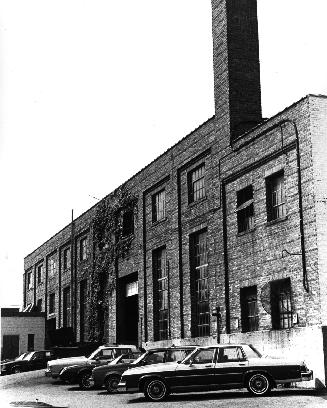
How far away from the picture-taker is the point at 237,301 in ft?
80.3

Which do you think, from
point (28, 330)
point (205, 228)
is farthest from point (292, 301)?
point (28, 330)

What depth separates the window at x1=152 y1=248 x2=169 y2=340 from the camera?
30891mm

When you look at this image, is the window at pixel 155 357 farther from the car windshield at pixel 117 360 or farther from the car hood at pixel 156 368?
the car windshield at pixel 117 360

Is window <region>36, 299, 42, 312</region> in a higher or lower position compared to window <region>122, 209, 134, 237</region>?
lower

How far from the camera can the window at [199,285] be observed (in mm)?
27414

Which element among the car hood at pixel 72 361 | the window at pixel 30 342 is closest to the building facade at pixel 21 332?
the window at pixel 30 342

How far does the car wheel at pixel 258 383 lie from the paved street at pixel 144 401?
0.26 m

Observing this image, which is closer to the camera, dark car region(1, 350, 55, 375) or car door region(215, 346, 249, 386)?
car door region(215, 346, 249, 386)

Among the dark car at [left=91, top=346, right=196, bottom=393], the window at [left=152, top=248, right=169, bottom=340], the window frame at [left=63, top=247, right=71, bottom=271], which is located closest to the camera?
the dark car at [left=91, top=346, right=196, bottom=393]

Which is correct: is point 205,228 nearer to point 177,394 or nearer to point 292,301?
point 292,301

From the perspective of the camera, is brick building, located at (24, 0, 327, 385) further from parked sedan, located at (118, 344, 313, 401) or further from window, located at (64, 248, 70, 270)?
window, located at (64, 248, 70, 270)

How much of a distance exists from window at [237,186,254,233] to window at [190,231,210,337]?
326 cm

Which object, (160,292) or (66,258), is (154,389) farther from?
(66,258)

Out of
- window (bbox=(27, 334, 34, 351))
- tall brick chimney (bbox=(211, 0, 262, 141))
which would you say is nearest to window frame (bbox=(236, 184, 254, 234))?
tall brick chimney (bbox=(211, 0, 262, 141))
